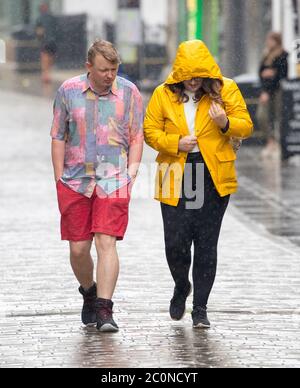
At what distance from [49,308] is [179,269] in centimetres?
109

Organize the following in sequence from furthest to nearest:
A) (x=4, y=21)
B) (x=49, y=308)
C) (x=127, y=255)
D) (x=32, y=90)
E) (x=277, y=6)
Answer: (x=4, y=21), (x=32, y=90), (x=277, y=6), (x=127, y=255), (x=49, y=308)

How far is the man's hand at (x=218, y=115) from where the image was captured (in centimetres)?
917

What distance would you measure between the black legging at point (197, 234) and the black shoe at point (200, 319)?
0.04 m

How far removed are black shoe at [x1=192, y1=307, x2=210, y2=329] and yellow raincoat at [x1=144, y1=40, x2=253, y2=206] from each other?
0.67 metres

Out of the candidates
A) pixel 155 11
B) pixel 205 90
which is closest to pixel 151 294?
pixel 205 90

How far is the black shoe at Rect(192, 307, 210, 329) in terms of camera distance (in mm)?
9406

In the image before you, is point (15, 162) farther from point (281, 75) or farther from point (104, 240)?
point (104, 240)

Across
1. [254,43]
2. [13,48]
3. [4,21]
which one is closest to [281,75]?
[254,43]

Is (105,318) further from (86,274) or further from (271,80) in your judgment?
(271,80)

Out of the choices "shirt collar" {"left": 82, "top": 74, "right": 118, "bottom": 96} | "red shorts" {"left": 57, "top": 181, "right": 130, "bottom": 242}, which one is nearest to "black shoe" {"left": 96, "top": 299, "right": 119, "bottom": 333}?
"red shorts" {"left": 57, "top": 181, "right": 130, "bottom": 242}

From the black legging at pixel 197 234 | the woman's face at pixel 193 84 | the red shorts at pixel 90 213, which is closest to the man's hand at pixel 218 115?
the woman's face at pixel 193 84

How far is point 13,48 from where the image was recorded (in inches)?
1721

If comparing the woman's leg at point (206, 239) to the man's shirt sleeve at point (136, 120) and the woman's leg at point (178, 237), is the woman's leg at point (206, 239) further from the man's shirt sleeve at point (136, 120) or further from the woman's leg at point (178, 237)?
the man's shirt sleeve at point (136, 120)

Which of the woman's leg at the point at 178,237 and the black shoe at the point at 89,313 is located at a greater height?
the woman's leg at the point at 178,237
